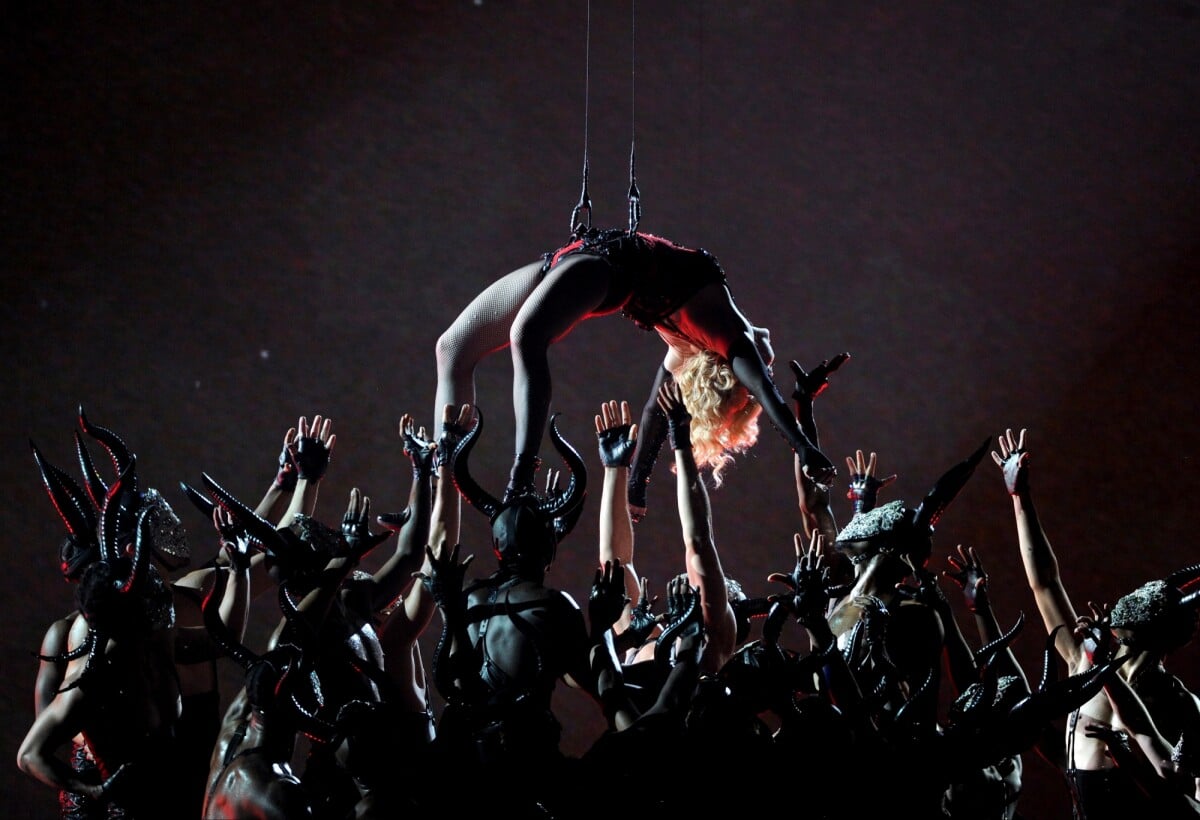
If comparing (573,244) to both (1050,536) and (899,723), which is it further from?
(1050,536)

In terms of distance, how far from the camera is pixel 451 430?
11.3 feet

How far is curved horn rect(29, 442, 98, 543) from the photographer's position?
269 centimetres

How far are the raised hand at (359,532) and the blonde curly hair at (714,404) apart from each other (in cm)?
147

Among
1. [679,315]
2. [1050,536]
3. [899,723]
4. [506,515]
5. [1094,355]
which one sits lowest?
[899,723]

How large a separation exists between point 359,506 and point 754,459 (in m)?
3.38

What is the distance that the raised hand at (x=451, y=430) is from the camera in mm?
3381

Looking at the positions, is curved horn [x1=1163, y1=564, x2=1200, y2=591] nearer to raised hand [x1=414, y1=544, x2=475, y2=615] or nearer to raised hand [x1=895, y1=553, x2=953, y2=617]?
raised hand [x1=895, y1=553, x2=953, y2=617]

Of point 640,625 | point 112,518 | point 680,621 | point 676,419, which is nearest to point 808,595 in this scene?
point 680,621

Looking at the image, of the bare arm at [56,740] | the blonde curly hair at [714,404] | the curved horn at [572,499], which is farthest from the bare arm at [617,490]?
the bare arm at [56,740]

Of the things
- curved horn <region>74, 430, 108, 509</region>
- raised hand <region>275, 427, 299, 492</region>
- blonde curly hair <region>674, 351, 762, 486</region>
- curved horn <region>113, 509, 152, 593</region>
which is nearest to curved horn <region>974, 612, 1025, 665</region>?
blonde curly hair <region>674, 351, 762, 486</region>

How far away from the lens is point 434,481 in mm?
3537

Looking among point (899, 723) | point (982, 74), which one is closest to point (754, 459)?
point (982, 74)

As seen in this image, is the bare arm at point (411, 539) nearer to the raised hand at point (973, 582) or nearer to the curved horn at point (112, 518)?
the curved horn at point (112, 518)

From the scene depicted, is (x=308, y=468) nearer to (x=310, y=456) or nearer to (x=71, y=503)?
(x=310, y=456)
